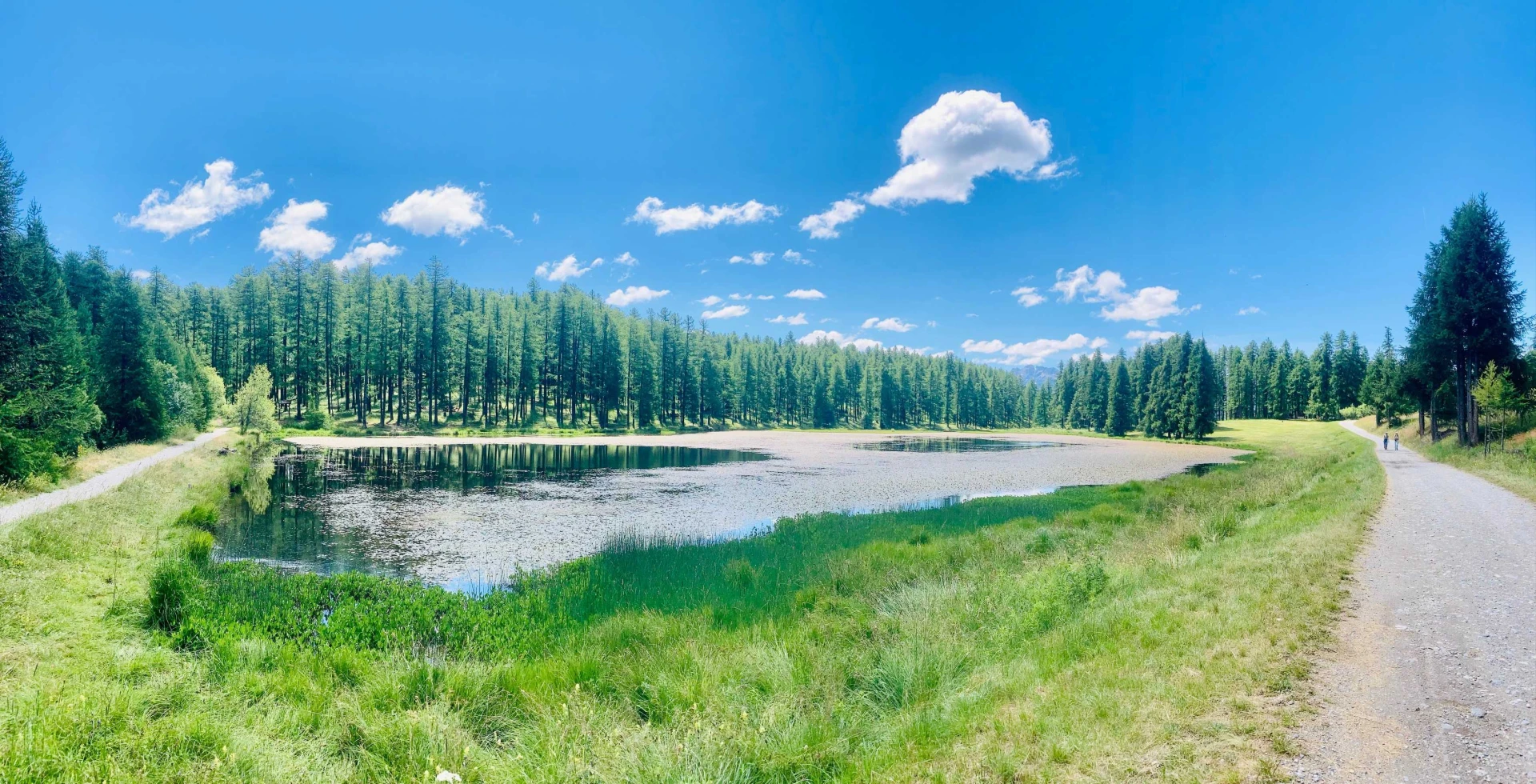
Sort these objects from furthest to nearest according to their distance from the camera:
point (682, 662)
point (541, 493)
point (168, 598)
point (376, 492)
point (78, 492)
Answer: point (541, 493) < point (376, 492) < point (78, 492) < point (168, 598) < point (682, 662)

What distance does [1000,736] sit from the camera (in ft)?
17.2

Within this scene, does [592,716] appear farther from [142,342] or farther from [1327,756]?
[142,342]

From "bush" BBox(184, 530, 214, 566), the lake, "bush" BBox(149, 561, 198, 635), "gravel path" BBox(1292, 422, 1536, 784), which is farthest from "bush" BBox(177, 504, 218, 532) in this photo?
"gravel path" BBox(1292, 422, 1536, 784)

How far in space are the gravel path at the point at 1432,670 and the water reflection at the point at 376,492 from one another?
1596 centimetres

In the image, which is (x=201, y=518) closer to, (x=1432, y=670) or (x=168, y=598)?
(x=168, y=598)

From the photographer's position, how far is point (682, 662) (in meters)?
7.90

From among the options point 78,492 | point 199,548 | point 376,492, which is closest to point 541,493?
point 376,492

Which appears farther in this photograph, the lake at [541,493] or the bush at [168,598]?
the lake at [541,493]

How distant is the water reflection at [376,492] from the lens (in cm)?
1600

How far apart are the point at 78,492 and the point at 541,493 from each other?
13.8 m

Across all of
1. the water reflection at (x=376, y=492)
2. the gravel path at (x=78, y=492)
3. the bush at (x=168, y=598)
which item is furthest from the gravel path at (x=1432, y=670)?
the gravel path at (x=78, y=492)

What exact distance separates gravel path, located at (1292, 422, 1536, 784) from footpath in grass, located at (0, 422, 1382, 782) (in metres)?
0.36

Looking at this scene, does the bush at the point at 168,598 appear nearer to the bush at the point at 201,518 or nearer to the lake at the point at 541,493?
the lake at the point at 541,493

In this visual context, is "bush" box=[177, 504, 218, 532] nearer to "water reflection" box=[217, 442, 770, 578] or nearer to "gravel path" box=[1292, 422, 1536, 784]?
"water reflection" box=[217, 442, 770, 578]
